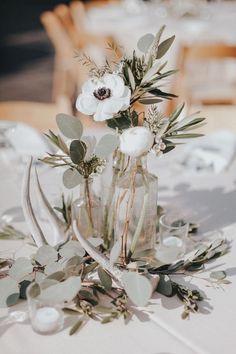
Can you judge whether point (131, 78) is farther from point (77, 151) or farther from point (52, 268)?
point (52, 268)

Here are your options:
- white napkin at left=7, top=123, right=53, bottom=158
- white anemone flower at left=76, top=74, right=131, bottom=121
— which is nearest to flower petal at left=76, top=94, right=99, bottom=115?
white anemone flower at left=76, top=74, right=131, bottom=121

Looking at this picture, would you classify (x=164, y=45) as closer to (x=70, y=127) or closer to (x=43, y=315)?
(x=70, y=127)

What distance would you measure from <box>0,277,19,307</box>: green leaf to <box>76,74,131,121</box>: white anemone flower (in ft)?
1.09

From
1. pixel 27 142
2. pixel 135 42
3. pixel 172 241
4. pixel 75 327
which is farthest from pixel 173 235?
pixel 135 42

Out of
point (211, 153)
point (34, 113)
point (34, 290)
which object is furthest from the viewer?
point (34, 113)

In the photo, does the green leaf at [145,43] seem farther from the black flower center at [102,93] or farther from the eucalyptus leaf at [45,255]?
the eucalyptus leaf at [45,255]

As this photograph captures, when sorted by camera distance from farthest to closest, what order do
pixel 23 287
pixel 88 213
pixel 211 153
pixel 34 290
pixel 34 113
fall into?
pixel 34 113 < pixel 211 153 < pixel 88 213 < pixel 23 287 < pixel 34 290

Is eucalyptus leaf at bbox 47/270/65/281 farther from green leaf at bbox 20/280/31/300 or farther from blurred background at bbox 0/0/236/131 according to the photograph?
blurred background at bbox 0/0/236/131

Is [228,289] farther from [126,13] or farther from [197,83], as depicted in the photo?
[126,13]

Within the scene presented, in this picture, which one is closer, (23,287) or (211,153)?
(23,287)

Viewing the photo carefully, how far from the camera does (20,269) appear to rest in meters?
0.95

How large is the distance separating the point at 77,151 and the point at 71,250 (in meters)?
0.19

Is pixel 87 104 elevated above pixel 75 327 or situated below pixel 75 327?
above

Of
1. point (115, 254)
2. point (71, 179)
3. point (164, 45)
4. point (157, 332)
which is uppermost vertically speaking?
point (164, 45)
